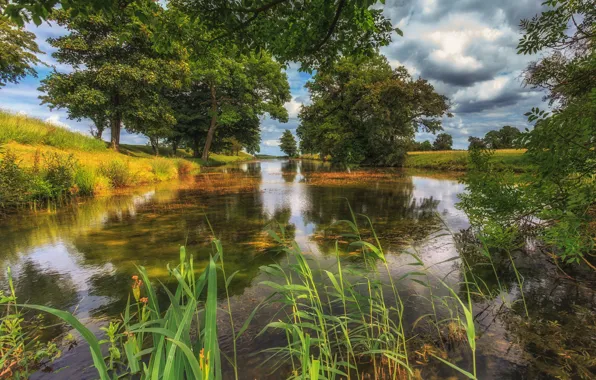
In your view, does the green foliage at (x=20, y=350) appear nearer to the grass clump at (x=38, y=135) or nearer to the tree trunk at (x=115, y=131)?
the grass clump at (x=38, y=135)

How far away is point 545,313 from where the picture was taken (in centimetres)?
310

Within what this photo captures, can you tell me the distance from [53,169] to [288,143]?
109246mm

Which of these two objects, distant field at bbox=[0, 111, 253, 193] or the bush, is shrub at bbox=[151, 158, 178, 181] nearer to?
distant field at bbox=[0, 111, 253, 193]

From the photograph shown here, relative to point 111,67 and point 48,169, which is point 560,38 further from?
point 111,67

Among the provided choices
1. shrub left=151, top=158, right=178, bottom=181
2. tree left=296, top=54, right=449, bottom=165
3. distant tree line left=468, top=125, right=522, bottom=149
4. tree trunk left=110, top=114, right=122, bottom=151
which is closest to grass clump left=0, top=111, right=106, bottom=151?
shrub left=151, top=158, right=178, bottom=181

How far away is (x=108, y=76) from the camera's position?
21.3 meters

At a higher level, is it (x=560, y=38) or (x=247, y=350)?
(x=560, y=38)

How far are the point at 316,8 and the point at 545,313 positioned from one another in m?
5.17

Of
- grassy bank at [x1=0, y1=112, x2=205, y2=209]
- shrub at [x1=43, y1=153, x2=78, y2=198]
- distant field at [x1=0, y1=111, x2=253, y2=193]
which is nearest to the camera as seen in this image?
grassy bank at [x1=0, y1=112, x2=205, y2=209]

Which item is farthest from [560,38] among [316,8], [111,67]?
[111,67]

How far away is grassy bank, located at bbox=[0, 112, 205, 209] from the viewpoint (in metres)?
8.13

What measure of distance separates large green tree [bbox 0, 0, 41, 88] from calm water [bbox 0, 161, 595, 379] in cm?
→ 2429

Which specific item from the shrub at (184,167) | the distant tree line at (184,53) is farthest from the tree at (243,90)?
the shrub at (184,167)

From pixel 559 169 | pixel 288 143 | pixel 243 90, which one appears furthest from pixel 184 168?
pixel 288 143
